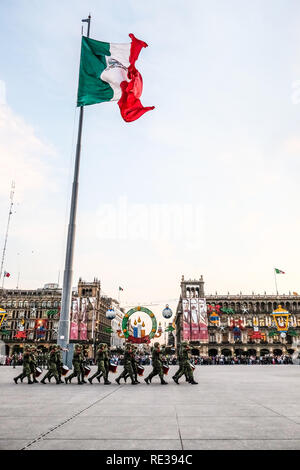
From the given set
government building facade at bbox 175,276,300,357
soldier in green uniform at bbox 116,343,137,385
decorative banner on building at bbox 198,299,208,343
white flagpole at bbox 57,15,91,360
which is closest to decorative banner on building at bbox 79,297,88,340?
government building facade at bbox 175,276,300,357

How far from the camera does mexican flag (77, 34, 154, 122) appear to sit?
16.1m

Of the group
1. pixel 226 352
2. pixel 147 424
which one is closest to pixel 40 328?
pixel 226 352

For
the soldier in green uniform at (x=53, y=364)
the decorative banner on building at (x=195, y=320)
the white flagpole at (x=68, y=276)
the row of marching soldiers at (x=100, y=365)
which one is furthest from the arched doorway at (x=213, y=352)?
the soldier in green uniform at (x=53, y=364)

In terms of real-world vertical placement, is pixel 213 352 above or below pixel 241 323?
below

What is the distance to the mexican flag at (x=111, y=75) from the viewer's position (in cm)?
1612

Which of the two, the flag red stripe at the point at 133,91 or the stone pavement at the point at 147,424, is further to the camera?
the flag red stripe at the point at 133,91

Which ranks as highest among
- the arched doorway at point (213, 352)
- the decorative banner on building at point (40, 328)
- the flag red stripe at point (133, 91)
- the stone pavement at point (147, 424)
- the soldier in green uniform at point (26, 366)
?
the flag red stripe at point (133, 91)

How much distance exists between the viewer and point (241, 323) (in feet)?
243

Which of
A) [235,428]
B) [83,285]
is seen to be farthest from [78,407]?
[83,285]

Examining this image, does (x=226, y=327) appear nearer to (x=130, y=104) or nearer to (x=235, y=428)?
(x=130, y=104)

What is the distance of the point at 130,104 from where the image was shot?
52.6 feet

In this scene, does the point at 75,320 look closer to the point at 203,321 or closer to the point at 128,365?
the point at 203,321

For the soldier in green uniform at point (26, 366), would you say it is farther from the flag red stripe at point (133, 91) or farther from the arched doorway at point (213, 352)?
the arched doorway at point (213, 352)

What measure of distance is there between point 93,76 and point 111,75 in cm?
99
